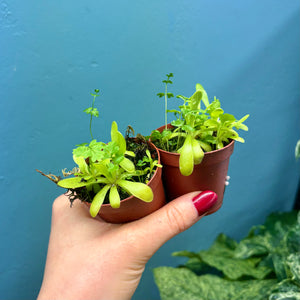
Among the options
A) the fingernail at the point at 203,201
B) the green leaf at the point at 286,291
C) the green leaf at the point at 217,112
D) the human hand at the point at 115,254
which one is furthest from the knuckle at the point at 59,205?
the green leaf at the point at 286,291

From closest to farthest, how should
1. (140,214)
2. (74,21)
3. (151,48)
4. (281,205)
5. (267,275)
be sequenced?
(140,214), (74,21), (151,48), (267,275), (281,205)

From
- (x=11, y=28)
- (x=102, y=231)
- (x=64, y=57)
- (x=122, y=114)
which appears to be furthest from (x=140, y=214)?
(x=11, y=28)

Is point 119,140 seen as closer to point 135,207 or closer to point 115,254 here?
point 135,207

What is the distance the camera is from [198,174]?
68 cm

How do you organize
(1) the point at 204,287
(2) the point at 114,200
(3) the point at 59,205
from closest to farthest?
1. (2) the point at 114,200
2. (3) the point at 59,205
3. (1) the point at 204,287

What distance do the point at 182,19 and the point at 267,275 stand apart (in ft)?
3.95

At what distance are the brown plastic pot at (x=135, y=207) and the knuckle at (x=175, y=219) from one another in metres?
0.05

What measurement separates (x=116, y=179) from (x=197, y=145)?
0.21 m

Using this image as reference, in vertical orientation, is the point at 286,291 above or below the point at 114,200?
below

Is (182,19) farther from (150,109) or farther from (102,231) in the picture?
(102,231)

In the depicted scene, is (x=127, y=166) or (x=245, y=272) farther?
(x=245, y=272)

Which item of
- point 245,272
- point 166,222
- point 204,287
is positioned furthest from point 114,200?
point 245,272

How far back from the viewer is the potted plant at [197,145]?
0.61 m

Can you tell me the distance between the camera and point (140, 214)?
666mm
